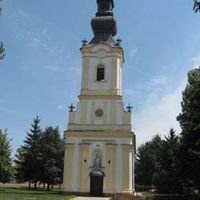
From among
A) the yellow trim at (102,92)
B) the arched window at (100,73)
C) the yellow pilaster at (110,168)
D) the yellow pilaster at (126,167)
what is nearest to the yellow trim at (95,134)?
the yellow pilaster at (110,168)

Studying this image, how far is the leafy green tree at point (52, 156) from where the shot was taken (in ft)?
169

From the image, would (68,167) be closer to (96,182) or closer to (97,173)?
(97,173)

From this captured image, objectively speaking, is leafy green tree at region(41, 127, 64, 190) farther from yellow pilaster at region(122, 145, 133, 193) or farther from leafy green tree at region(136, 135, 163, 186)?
leafy green tree at region(136, 135, 163, 186)

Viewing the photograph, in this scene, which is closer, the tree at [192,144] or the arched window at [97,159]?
the tree at [192,144]

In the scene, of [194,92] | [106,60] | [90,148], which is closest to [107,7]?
[106,60]

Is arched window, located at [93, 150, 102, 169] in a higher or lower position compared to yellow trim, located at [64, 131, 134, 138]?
lower

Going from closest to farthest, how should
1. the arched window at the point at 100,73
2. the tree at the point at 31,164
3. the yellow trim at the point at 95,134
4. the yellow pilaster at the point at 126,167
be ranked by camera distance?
the yellow pilaster at the point at 126,167 → the yellow trim at the point at 95,134 → the arched window at the point at 100,73 → the tree at the point at 31,164

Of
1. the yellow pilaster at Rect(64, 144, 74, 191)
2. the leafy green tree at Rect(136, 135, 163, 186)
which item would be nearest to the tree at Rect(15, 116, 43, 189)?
the yellow pilaster at Rect(64, 144, 74, 191)

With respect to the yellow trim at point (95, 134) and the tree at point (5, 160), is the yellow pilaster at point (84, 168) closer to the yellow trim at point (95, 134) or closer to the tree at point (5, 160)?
the yellow trim at point (95, 134)

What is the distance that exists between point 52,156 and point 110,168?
604 inches

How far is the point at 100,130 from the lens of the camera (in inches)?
1610

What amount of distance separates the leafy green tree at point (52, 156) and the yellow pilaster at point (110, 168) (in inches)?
531

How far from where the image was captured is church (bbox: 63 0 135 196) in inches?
1558

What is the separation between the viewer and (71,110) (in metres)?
42.3
